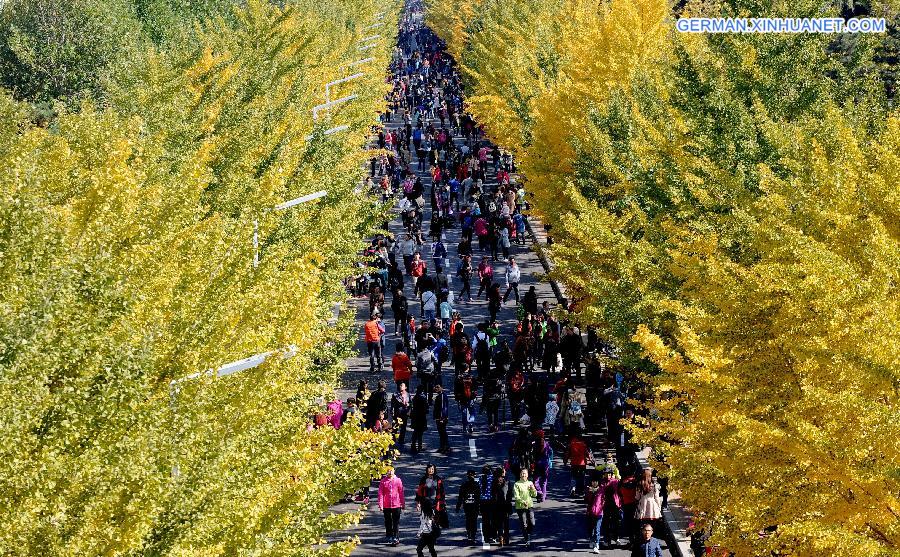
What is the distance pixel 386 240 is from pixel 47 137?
18.7 m

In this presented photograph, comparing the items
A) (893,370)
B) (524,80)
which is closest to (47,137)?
(893,370)

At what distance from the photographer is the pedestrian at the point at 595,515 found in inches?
823

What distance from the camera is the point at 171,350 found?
1291 centimetres

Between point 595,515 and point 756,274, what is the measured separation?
5.27 m

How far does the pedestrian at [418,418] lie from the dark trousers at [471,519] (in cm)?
398

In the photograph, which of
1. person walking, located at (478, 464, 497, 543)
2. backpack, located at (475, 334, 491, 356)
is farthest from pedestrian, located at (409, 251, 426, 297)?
person walking, located at (478, 464, 497, 543)

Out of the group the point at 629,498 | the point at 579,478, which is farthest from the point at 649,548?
the point at 579,478

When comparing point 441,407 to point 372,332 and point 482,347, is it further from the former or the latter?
point 372,332

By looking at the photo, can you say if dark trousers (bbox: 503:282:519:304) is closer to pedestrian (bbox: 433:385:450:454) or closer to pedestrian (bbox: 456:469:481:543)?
pedestrian (bbox: 433:385:450:454)

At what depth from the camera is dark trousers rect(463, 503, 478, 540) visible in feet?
70.3

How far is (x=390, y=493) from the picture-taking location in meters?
21.1

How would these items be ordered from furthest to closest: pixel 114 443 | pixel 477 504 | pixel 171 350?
pixel 477 504 < pixel 171 350 < pixel 114 443

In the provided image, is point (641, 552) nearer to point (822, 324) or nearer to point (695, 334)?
point (695, 334)

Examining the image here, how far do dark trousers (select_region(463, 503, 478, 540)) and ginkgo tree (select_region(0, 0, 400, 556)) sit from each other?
11.7 feet
